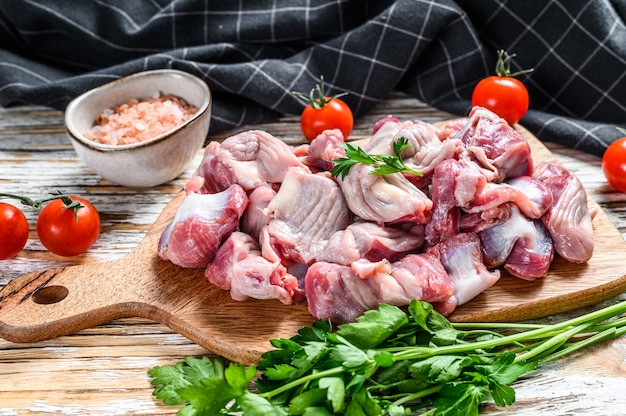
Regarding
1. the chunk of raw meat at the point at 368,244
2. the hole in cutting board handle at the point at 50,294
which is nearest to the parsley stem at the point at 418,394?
the chunk of raw meat at the point at 368,244

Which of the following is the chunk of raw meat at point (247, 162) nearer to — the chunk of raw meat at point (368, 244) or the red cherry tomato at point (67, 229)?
the chunk of raw meat at point (368, 244)

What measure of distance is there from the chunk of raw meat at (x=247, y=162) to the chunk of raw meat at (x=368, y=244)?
0.57m

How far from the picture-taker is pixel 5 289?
3971 millimetres

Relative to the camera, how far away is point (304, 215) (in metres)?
3.95

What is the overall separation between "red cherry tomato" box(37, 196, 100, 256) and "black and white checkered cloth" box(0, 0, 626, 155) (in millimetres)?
1526

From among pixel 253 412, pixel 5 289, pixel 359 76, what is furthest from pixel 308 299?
pixel 359 76

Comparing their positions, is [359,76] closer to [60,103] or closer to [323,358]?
[60,103]

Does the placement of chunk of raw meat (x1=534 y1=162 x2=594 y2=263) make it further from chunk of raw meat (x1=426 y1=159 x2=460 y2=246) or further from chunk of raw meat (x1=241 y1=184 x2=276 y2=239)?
chunk of raw meat (x1=241 y1=184 x2=276 y2=239)

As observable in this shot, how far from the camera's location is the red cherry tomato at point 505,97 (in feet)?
17.0

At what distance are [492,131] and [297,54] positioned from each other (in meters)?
2.26

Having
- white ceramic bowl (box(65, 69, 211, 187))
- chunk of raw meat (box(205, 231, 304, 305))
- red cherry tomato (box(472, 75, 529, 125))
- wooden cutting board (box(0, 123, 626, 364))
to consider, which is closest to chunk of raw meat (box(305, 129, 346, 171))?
chunk of raw meat (box(205, 231, 304, 305))

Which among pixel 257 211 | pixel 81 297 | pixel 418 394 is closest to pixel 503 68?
pixel 257 211

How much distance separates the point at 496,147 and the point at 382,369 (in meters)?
1.50

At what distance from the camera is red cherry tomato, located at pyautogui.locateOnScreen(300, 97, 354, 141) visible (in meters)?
5.25
